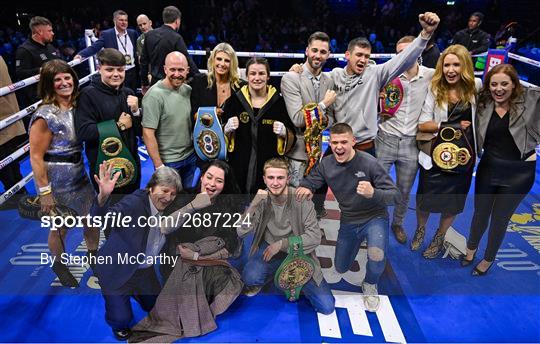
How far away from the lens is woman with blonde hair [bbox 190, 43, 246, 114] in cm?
257

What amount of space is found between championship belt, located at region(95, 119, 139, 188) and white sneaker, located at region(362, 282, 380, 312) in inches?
67.5

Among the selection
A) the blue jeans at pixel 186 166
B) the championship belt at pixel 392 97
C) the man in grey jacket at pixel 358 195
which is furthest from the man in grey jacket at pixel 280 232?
the championship belt at pixel 392 97

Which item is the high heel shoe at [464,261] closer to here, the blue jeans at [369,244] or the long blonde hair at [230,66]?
the blue jeans at [369,244]

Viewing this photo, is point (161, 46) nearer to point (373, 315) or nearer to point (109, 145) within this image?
point (109, 145)

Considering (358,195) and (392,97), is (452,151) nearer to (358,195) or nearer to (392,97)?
(392,97)


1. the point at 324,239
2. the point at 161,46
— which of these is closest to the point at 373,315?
the point at 324,239

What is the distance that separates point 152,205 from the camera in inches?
85.7

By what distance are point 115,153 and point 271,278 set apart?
132cm

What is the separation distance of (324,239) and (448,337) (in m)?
1.17

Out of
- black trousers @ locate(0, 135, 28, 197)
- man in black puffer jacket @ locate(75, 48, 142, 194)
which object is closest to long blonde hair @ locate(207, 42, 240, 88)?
man in black puffer jacket @ locate(75, 48, 142, 194)

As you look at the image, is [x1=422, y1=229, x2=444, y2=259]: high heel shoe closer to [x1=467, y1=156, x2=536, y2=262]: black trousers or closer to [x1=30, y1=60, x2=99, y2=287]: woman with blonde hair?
[x1=467, y1=156, x2=536, y2=262]: black trousers

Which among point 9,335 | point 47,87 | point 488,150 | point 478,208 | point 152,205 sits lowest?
point 9,335

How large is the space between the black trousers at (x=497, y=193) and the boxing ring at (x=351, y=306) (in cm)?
34
